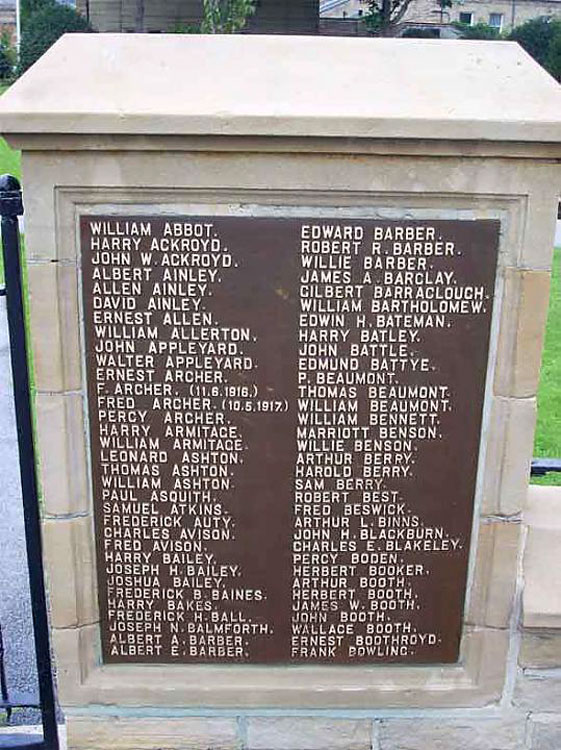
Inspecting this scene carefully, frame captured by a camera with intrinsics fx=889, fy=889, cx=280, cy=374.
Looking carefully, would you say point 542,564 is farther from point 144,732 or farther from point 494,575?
point 144,732

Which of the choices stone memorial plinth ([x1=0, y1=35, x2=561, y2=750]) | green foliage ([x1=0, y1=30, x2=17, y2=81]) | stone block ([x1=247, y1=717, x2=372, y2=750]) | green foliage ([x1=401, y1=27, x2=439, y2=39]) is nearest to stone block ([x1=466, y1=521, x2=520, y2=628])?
stone memorial plinth ([x1=0, y1=35, x2=561, y2=750])

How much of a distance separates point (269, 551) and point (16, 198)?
156 cm

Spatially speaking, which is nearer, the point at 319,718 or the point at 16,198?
Result: the point at 16,198

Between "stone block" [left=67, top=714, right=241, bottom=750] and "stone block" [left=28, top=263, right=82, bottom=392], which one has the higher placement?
"stone block" [left=28, top=263, right=82, bottom=392]

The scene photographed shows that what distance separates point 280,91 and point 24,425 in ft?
4.90

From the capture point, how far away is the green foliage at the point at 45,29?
27094 millimetres

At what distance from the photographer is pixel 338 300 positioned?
3.03m

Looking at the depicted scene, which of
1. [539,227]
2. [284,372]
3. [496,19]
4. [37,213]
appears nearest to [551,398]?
[539,227]

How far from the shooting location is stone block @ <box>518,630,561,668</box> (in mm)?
3303

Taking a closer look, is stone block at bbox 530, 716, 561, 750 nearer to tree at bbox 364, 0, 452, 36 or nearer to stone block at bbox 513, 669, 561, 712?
stone block at bbox 513, 669, 561, 712

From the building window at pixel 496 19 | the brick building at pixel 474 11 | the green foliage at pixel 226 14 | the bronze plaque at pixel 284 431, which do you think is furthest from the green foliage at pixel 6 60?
the bronze plaque at pixel 284 431

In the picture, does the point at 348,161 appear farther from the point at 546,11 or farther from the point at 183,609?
the point at 546,11

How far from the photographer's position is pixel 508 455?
3193mm

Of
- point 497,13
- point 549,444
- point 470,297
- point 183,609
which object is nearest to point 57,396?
point 183,609
